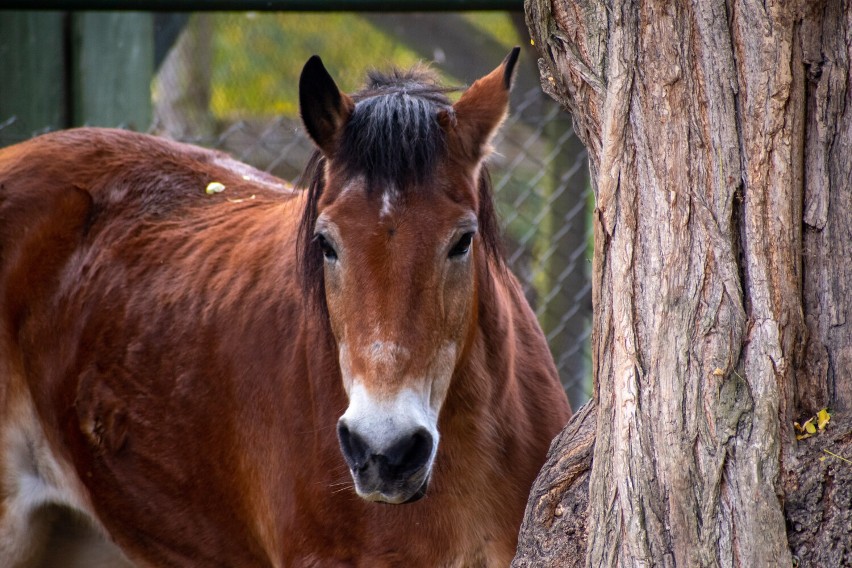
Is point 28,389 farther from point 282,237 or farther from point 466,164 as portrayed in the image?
point 466,164

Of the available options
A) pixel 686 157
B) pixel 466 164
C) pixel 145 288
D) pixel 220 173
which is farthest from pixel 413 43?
pixel 686 157

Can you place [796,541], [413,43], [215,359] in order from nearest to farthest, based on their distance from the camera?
[796,541], [215,359], [413,43]

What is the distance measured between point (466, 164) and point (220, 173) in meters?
1.42

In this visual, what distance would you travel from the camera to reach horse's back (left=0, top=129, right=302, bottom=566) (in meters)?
2.97

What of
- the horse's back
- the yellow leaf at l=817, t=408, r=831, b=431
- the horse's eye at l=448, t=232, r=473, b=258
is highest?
the horse's eye at l=448, t=232, r=473, b=258

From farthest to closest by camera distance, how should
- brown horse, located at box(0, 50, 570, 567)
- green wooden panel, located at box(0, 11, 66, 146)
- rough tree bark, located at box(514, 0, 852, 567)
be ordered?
green wooden panel, located at box(0, 11, 66, 146) < brown horse, located at box(0, 50, 570, 567) < rough tree bark, located at box(514, 0, 852, 567)

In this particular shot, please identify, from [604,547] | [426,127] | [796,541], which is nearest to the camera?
[796,541]

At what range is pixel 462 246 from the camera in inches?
91.0

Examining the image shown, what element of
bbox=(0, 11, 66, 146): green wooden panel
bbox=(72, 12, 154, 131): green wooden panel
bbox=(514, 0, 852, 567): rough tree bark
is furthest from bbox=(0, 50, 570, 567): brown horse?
bbox=(72, 12, 154, 131): green wooden panel

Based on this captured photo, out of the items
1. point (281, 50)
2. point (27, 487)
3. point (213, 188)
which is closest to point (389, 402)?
point (213, 188)

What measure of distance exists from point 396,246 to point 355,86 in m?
2.47

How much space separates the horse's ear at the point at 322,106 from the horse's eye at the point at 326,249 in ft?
0.82

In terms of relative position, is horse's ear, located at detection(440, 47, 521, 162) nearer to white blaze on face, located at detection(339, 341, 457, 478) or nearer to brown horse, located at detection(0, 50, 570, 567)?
brown horse, located at detection(0, 50, 570, 567)

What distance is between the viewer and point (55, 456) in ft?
10.8
